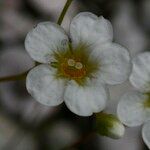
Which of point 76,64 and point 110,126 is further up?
point 76,64

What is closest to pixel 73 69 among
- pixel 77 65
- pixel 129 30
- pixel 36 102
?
pixel 77 65

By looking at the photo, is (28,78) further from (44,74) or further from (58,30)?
(58,30)

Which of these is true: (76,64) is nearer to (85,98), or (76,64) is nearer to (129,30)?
(85,98)

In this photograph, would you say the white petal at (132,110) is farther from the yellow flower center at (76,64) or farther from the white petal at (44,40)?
the white petal at (44,40)

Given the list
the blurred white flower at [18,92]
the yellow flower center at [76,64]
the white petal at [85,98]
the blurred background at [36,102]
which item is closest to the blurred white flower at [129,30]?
the blurred background at [36,102]

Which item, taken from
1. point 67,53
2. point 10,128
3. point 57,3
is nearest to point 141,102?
point 67,53

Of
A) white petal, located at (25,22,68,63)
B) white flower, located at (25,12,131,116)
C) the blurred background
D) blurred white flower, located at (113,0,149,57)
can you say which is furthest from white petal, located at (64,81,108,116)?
blurred white flower, located at (113,0,149,57)
